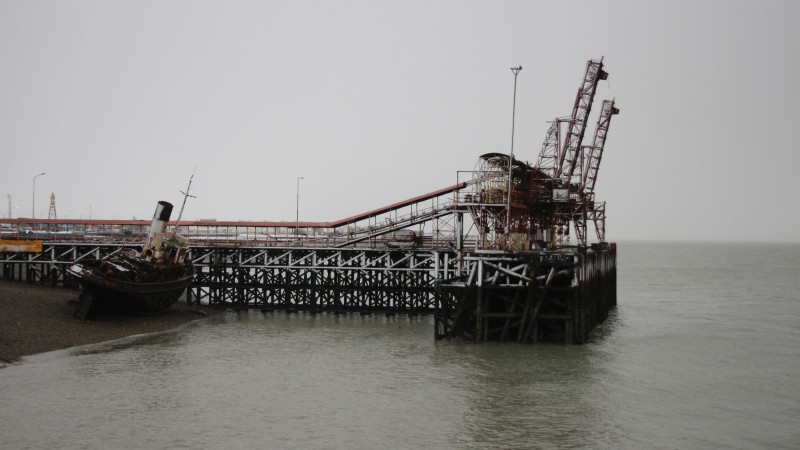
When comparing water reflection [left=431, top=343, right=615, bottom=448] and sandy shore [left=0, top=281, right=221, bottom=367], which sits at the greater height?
sandy shore [left=0, top=281, right=221, bottom=367]

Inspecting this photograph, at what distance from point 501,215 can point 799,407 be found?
21.6m

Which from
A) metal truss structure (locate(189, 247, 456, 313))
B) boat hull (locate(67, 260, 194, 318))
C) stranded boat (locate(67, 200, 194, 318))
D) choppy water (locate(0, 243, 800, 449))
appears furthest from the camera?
metal truss structure (locate(189, 247, 456, 313))

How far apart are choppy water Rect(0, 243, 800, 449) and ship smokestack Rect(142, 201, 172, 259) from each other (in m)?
9.48

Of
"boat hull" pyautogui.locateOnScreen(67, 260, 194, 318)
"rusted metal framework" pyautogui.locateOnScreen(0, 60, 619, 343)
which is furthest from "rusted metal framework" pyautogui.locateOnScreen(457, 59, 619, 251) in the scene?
"boat hull" pyautogui.locateOnScreen(67, 260, 194, 318)

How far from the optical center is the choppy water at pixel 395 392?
23625 mm

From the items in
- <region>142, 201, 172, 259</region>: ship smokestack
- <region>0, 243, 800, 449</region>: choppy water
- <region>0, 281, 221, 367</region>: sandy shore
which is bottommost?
<region>0, 243, 800, 449</region>: choppy water

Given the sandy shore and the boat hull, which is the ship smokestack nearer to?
the boat hull

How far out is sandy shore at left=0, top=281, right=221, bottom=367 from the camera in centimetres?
3572

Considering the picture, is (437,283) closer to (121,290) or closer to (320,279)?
(320,279)

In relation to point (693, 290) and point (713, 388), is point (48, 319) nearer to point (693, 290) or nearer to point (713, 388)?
point (713, 388)

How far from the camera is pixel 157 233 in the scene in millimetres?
51719

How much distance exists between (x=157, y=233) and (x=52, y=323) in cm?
1263

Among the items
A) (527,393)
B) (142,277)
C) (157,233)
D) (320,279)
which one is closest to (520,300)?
(527,393)

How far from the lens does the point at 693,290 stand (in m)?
86.5
